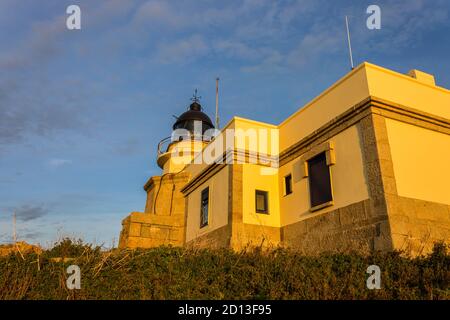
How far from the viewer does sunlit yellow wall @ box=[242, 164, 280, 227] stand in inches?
466

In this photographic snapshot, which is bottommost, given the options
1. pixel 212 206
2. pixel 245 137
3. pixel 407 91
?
pixel 212 206

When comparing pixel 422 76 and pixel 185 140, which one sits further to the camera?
pixel 185 140

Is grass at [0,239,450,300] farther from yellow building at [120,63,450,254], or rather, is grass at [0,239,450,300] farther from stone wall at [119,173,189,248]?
stone wall at [119,173,189,248]

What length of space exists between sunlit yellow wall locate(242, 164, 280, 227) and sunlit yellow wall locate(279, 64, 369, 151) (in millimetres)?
1304

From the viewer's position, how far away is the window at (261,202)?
12105 millimetres

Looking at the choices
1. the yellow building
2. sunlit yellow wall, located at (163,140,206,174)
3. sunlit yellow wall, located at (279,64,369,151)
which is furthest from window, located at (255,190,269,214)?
sunlit yellow wall, located at (163,140,206,174)

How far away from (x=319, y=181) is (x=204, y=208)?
5322mm

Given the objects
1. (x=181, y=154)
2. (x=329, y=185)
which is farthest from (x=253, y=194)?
(x=181, y=154)

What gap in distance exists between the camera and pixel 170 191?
2066 centimetres

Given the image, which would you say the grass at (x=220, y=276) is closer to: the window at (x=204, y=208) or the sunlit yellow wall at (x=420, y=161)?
the sunlit yellow wall at (x=420, y=161)

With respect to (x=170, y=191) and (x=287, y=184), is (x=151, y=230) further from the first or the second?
(x=287, y=184)

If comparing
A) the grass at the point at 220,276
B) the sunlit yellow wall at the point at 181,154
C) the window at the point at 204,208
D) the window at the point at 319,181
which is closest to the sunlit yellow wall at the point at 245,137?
the window at the point at 204,208
